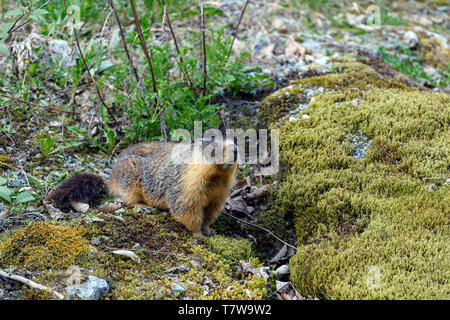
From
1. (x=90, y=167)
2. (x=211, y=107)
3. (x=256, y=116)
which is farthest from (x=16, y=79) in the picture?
(x=256, y=116)

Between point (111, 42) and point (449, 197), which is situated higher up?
point (111, 42)

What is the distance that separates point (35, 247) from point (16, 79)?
3891mm

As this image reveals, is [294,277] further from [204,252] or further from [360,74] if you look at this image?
[360,74]

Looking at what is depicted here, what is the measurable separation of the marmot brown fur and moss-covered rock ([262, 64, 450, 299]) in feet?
2.93

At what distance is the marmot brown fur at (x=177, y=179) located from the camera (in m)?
5.11

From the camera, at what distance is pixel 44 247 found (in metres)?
4.18

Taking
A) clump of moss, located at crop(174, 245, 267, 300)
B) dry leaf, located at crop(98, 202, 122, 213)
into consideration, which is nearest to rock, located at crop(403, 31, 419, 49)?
clump of moss, located at crop(174, 245, 267, 300)

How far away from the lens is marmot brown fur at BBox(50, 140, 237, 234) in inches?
201

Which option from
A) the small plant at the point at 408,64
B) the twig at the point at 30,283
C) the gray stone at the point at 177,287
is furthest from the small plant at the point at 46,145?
the small plant at the point at 408,64

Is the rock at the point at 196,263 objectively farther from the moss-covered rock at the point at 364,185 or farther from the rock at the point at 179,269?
the moss-covered rock at the point at 364,185

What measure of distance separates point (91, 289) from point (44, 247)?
787mm

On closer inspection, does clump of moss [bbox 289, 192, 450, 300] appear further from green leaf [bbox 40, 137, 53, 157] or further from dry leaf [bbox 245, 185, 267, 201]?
green leaf [bbox 40, 137, 53, 157]

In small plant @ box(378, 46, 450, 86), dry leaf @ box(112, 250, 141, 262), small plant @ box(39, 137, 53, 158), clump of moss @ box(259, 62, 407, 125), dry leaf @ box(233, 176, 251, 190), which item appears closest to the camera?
dry leaf @ box(112, 250, 141, 262)
